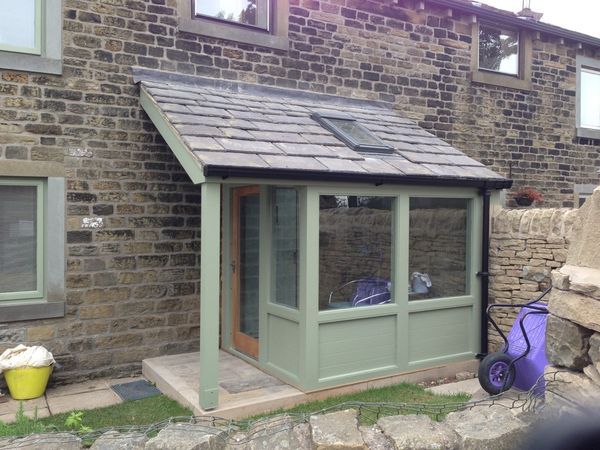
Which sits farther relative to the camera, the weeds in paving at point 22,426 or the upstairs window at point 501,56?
the upstairs window at point 501,56

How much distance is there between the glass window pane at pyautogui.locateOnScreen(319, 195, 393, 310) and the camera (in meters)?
5.83

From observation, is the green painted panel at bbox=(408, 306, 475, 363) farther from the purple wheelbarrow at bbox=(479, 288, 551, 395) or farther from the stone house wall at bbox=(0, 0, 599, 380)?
the stone house wall at bbox=(0, 0, 599, 380)

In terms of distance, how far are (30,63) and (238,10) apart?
289cm

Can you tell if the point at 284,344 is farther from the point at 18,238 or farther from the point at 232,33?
the point at 232,33

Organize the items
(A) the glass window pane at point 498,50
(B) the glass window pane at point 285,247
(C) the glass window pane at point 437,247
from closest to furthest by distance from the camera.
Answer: (B) the glass window pane at point 285,247 → (C) the glass window pane at point 437,247 → (A) the glass window pane at point 498,50

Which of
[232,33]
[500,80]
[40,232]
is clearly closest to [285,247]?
[40,232]

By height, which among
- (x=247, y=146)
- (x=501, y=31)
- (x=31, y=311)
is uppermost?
(x=501, y=31)

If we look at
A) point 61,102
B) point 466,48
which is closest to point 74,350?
point 61,102

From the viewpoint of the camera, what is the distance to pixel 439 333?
6.66m

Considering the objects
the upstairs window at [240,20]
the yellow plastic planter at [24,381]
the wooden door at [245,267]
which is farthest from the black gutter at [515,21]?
the yellow plastic planter at [24,381]

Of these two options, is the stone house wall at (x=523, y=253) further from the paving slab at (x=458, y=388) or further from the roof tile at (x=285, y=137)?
the paving slab at (x=458, y=388)

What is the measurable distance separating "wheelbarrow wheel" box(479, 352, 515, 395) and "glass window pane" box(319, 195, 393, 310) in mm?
1310

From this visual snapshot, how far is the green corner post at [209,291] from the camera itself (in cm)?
503

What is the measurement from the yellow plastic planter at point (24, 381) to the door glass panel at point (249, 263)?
7.80ft
